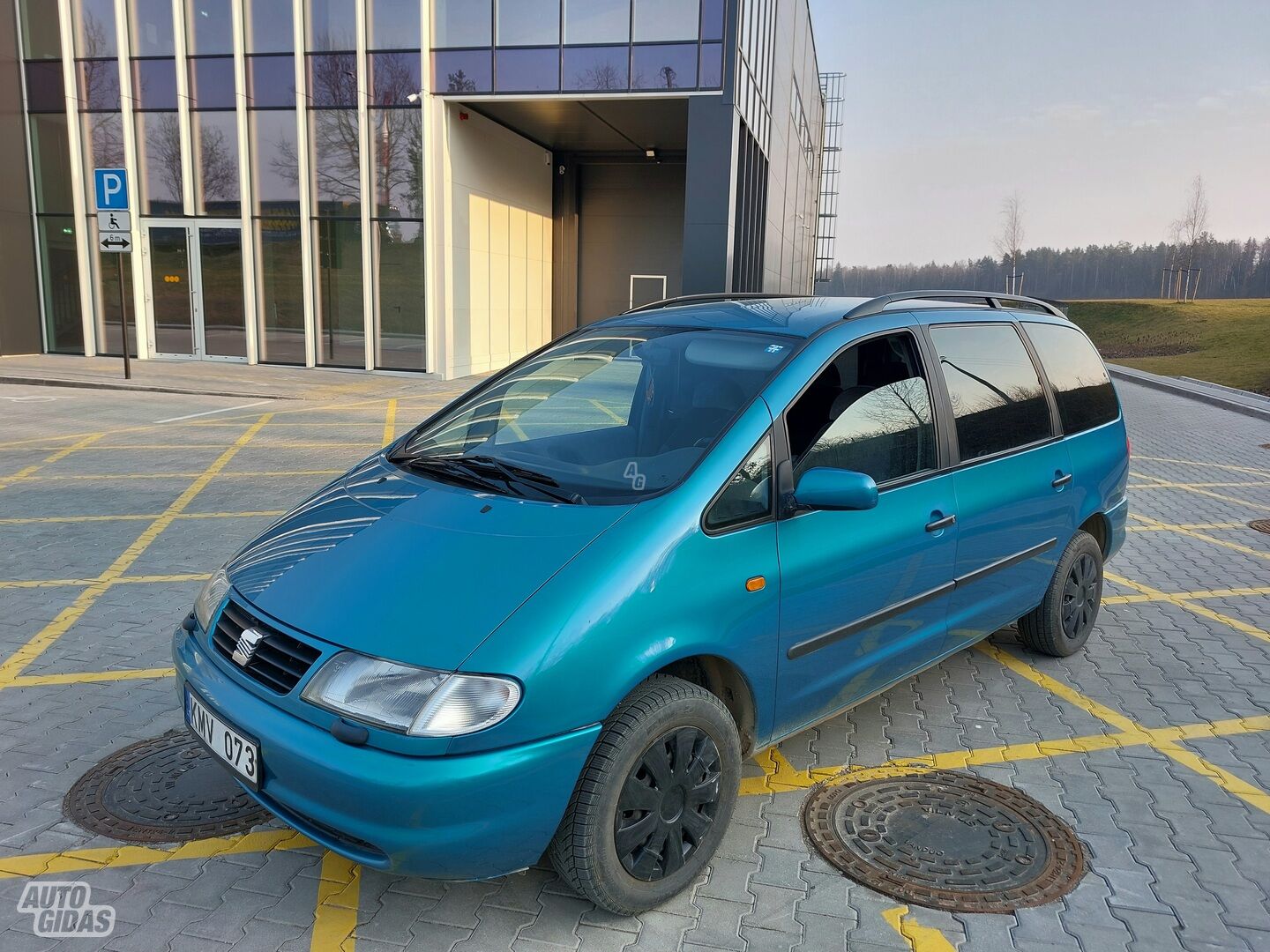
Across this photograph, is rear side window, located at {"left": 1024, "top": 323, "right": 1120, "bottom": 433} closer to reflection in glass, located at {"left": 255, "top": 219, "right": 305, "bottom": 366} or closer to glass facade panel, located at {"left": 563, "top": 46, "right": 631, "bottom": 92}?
glass facade panel, located at {"left": 563, "top": 46, "right": 631, "bottom": 92}

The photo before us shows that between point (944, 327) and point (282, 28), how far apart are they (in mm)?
18309

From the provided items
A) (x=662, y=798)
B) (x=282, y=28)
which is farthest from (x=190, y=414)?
(x=662, y=798)

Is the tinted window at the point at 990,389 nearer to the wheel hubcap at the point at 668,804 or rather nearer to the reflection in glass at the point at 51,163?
the wheel hubcap at the point at 668,804

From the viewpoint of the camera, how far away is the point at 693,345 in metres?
3.71

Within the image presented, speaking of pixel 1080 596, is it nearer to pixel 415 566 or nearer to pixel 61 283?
pixel 415 566

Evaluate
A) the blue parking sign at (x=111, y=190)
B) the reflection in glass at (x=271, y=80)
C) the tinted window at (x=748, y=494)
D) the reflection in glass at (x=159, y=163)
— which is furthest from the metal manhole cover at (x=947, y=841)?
the reflection in glass at (x=159, y=163)

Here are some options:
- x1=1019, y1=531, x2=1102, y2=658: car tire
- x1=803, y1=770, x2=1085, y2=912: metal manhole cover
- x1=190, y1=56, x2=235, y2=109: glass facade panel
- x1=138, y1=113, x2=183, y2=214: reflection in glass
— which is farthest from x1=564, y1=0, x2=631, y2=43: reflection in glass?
x1=803, y1=770, x2=1085, y2=912: metal manhole cover

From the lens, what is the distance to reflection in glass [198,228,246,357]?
1908 cm

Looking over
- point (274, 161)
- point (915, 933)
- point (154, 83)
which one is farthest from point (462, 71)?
point (915, 933)

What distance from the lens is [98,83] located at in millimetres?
19141

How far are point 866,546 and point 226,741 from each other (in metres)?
2.19

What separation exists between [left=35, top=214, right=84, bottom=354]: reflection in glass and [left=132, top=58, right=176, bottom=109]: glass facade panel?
→ 122 inches

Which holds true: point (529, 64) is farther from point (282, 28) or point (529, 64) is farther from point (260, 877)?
point (260, 877)

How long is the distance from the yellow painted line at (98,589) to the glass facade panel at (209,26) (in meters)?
13.0
